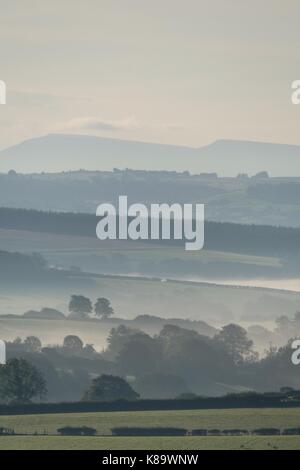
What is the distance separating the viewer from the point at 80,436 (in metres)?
86.8

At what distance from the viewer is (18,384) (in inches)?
4550

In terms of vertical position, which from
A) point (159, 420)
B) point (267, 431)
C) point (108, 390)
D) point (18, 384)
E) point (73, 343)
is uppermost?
point (73, 343)

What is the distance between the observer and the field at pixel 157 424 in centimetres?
8081

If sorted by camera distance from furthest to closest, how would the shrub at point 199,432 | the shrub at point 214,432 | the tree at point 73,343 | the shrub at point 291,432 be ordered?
the tree at point 73,343 → the shrub at point 214,432 → the shrub at point 291,432 → the shrub at point 199,432

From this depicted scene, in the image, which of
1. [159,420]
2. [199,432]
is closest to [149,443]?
[199,432]

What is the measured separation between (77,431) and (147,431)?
149 inches

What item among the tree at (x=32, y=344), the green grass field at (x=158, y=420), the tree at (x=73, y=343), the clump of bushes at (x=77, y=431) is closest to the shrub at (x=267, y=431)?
the green grass field at (x=158, y=420)

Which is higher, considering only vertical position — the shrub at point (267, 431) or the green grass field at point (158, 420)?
the green grass field at point (158, 420)

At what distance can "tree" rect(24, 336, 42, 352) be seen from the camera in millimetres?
179750

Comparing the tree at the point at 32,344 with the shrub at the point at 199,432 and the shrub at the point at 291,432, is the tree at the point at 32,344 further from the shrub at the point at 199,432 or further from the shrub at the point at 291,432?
the shrub at the point at 291,432

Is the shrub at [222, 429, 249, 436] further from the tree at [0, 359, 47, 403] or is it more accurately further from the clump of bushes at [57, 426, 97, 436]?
the tree at [0, 359, 47, 403]

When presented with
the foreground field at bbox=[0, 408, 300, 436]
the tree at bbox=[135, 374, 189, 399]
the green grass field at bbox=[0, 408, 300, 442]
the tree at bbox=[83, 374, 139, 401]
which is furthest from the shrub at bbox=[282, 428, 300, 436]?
the tree at bbox=[135, 374, 189, 399]

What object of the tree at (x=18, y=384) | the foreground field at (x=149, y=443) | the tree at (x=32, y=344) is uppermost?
the tree at (x=32, y=344)

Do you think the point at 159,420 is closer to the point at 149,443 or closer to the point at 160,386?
the point at 149,443
